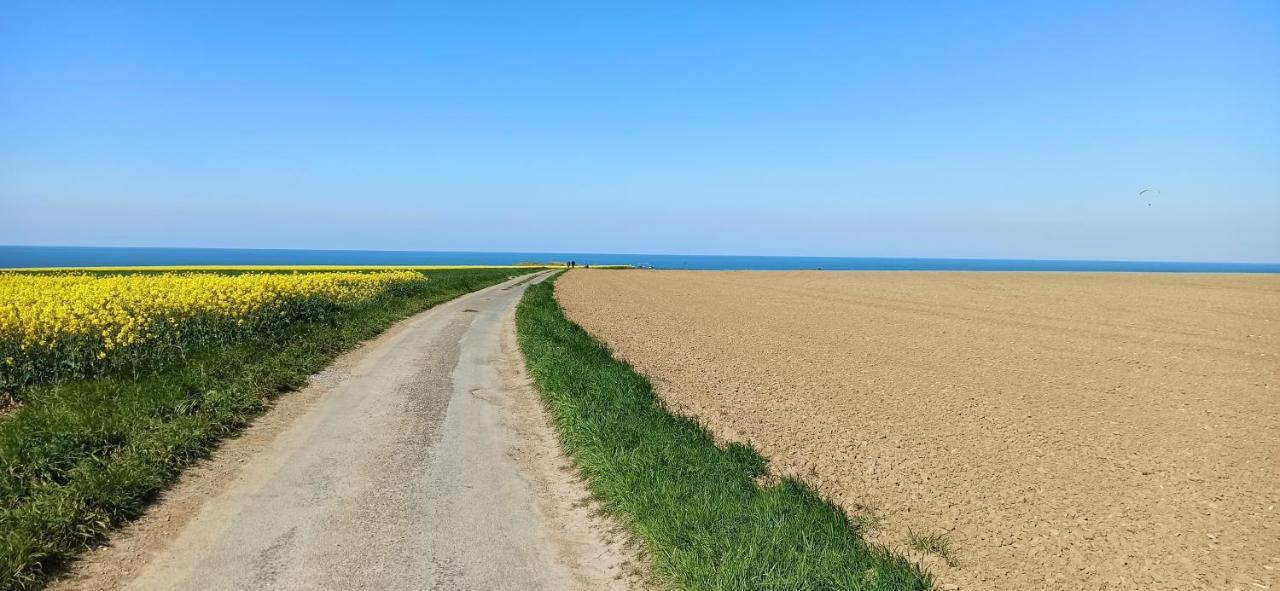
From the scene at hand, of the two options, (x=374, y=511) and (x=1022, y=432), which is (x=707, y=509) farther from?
(x=1022, y=432)

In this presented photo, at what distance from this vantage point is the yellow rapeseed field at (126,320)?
1125 cm

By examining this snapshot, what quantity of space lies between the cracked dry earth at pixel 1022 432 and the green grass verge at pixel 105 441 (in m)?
6.56

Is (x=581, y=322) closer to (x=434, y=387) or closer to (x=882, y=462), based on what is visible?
(x=434, y=387)

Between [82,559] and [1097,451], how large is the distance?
11158mm

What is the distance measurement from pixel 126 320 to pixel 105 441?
21.3ft

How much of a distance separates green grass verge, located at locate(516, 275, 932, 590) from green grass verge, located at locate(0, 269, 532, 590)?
174 inches

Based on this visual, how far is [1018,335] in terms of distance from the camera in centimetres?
2181

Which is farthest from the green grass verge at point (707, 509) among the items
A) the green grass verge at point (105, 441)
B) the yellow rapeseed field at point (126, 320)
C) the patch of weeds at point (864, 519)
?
the yellow rapeseed field at point (126, 320)

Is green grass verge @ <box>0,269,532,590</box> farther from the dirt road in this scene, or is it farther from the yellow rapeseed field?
the yellow rapeseed field

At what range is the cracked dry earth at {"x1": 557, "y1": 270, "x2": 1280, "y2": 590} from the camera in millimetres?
6059

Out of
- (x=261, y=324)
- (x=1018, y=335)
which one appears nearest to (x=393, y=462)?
(x=261, y=324)

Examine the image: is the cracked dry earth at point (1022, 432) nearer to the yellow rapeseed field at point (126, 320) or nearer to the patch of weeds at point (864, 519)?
the patch of weeds at point (864, 519)

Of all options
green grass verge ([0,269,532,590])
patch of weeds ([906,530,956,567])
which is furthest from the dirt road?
patch of weeds ([906,530,956,567])

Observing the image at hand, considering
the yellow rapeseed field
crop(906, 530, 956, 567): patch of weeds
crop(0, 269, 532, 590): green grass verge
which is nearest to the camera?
crop(0, 269, 532, 590): green grass verge
